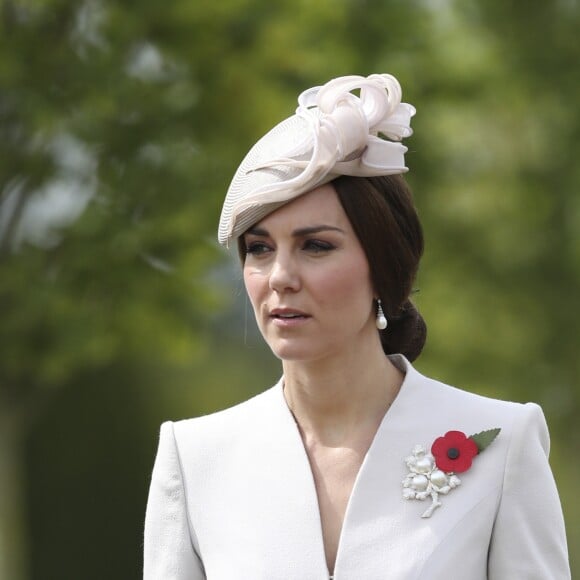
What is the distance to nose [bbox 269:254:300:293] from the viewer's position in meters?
3.94

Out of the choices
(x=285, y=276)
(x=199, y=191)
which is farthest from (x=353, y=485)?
(x=199, y=191)

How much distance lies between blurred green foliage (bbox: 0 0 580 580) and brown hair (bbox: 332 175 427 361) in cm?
756

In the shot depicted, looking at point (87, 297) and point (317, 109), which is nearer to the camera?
point (317, 109)

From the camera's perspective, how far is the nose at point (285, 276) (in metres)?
3.94

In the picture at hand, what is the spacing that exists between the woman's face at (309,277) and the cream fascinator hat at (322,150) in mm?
57

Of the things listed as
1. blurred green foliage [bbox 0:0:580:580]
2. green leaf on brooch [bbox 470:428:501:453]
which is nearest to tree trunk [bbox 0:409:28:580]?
blurred green foliage [bbox 0:0:580:580]

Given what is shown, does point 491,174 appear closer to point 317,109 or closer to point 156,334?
→ point 156,334

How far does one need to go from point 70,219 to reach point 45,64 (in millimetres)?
1169

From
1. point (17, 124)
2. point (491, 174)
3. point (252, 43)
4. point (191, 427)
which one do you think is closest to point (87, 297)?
point (17, 124)

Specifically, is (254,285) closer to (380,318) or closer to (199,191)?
(380,318)

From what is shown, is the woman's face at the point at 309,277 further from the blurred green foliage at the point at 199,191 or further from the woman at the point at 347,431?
the blurred green foliage at the point at 199,191

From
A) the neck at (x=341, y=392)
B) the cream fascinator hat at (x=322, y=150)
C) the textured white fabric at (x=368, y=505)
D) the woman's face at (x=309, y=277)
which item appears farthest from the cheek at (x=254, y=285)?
the textured white fabric at (x=368, y=505)

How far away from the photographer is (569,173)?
13.5 meters

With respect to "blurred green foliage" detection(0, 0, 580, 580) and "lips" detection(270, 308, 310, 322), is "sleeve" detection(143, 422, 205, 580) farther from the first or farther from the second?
"blurred green foliage" detection(0, 0, 580, 580)
